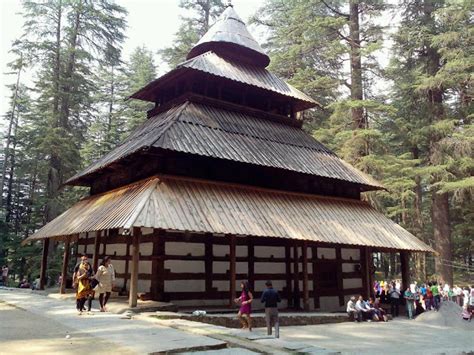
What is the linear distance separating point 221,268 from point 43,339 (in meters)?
7.56

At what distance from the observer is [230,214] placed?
1247 centimetres

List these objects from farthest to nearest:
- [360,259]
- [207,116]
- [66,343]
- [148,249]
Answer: [360,259], [207,116], [148,249], [66,343]

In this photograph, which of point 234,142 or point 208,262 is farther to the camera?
point 234,142

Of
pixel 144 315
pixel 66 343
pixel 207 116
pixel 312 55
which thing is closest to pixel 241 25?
pixel 207 116

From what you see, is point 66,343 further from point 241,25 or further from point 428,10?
point 428,10

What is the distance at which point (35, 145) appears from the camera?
28.3m

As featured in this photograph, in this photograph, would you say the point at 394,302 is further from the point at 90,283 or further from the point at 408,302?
the point at 90,283

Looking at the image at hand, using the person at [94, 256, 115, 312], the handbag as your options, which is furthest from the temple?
the handbag

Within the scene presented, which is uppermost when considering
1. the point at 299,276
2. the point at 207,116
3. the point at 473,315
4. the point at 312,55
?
the point at 312,55

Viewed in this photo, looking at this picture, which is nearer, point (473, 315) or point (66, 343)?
point (66, 343)

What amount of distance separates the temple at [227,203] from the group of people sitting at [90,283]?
0.80 meters

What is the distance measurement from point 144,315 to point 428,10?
90.6 feet

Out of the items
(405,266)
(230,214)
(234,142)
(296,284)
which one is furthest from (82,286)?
(405,266)

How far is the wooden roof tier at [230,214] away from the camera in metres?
11.1
